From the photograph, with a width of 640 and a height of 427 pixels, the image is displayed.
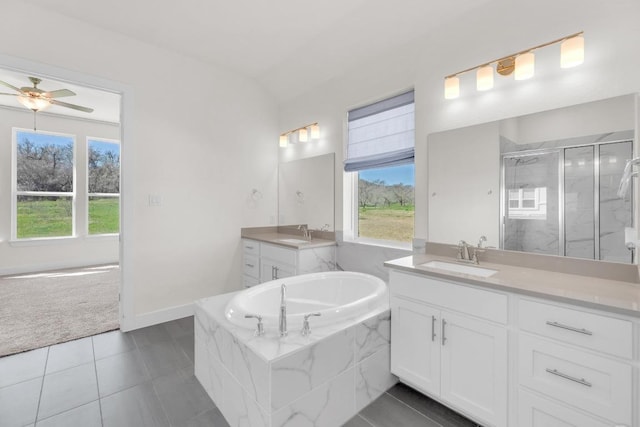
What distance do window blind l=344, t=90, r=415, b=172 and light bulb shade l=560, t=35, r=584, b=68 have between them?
3.44 ft

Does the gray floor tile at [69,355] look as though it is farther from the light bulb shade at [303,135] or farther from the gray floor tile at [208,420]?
the light bulb shade at [303,135]

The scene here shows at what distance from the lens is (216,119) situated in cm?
333

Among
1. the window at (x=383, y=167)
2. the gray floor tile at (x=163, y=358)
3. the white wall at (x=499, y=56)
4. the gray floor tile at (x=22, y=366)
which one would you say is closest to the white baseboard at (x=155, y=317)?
the gray floor tile at (x=163, y=358)

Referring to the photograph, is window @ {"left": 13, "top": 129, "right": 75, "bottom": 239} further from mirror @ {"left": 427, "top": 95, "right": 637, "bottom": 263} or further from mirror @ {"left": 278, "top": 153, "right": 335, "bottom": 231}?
mirror @ {"left": 427, "top": 95, "right": 637, "bottom": 263}

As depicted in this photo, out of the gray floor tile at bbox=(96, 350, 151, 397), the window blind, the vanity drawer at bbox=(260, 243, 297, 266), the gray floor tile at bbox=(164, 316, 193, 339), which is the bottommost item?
the gray floor tile at bbox=(96, 350, 151, 397)

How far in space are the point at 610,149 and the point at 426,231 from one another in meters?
1.18

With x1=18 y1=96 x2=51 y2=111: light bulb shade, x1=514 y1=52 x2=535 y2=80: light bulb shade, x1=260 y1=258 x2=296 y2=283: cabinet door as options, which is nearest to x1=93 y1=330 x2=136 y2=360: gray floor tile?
x1=260 y1=258 x2=296 y2=283: cabinet door

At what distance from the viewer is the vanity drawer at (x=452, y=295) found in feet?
4.68

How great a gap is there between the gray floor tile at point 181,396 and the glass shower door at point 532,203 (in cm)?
224

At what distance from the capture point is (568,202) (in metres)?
1.67

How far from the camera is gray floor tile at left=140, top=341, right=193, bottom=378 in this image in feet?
6.93

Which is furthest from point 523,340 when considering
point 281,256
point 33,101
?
point 33,101

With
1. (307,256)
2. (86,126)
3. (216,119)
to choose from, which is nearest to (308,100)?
(216,119)

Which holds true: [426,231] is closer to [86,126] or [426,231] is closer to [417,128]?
[417,128]
